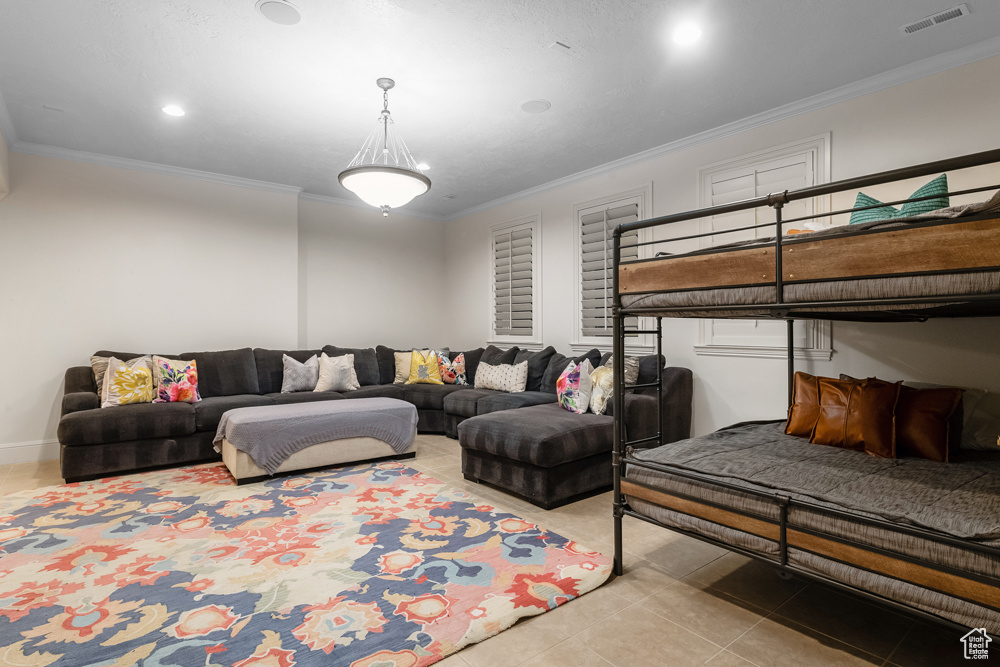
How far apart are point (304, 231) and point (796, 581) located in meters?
5.69

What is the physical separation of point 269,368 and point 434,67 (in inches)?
137

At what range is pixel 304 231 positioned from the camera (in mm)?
5980

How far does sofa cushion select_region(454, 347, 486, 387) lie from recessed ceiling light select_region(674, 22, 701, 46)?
393 centimetres

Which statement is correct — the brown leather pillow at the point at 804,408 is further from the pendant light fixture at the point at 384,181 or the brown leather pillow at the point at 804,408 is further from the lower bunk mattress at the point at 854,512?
the pendant light fixture at the point at 384,181

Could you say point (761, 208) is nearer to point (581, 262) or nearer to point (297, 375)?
point (581, 262)

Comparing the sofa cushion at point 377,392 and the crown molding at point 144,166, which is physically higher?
the crown molding at point 144,166

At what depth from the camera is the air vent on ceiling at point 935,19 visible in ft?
8.34

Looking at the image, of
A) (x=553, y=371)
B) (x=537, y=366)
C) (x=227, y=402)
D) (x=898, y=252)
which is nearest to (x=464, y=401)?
(x=537, y=366)

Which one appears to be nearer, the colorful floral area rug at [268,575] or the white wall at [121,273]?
the colorful floral area rug at [268,575]

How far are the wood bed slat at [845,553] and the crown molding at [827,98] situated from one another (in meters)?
3.01

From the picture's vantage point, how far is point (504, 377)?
17.2ft

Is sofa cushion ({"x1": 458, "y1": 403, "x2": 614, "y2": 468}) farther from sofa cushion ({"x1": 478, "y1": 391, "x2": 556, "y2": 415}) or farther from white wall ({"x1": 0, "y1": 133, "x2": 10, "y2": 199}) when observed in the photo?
white wall ({"x1": 0, "y1": 133, "x2": 10, "y2": 199})

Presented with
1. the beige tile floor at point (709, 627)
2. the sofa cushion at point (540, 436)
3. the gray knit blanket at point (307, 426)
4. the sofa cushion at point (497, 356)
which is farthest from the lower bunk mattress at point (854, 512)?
the sofa cushion at point (497, 356)

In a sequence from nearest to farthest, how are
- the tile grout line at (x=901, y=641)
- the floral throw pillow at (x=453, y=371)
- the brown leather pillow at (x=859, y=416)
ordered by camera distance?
1. the tile grout line at (x=901, y=641)
2. the brown leather pillow at (x=859, y=416)
3. the floral throw pillow at (x=453, y=371)
